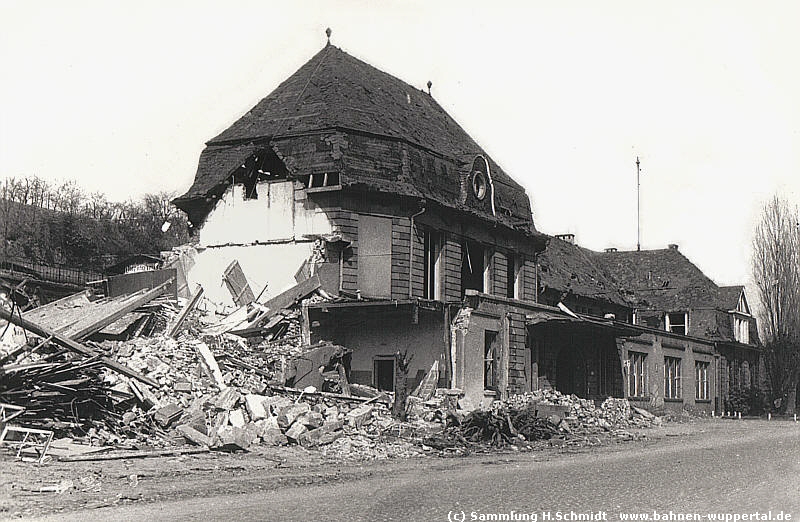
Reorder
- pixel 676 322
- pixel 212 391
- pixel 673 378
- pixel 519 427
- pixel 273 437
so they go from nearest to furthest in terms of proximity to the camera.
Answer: pixel 273 437 → pixel 212 391 → pixel 519 427 → pixel 673 378 → pixel 676 322

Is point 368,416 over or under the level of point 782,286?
under

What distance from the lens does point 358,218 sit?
29.0m

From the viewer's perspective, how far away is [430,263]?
103 feet

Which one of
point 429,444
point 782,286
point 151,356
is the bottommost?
point 429,444

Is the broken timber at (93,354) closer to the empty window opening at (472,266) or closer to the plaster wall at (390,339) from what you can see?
the plaster wall at (390,339)

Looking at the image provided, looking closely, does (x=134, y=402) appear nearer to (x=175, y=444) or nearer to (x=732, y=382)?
(x=175, y=444)

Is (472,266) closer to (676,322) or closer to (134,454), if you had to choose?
(134,454)

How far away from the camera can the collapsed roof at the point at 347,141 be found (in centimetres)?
2920

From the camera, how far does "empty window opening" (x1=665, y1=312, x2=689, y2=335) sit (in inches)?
2154

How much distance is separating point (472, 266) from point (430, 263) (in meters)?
2.85

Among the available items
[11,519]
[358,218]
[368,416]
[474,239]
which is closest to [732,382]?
[474,239]

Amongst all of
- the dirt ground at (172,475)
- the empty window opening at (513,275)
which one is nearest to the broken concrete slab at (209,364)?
the dirt ground at (172,475)

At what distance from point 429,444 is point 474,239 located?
46.6 feet

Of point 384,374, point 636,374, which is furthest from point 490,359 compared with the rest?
point 636,374
